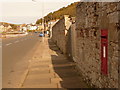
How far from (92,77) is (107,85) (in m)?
1.49

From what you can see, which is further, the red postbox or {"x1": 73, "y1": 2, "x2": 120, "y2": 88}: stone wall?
the red postbox

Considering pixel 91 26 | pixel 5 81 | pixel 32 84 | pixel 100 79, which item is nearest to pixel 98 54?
pixel 100 79

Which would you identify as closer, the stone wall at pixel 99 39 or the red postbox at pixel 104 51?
the stone wall at pixel 99 39

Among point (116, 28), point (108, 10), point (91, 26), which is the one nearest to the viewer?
point (116, 28)

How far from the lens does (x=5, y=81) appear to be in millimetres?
8766

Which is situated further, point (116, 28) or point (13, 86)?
point (13, 86)

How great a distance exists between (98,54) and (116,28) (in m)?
1.50

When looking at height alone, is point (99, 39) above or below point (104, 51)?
above

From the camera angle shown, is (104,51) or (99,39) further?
(99,39)

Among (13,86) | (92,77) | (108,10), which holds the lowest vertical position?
(13,86)

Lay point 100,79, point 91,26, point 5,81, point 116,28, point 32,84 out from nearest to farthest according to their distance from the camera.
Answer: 1. point 116,28
2. point 100,79
3. point 91,26
4. point 32,84
5. point 5,81

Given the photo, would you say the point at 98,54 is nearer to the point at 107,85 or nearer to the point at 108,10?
the point at 107,85

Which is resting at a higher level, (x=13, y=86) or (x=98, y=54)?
(x=98, y=54)

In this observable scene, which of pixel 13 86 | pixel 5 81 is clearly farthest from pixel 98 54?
pixel 5 81
